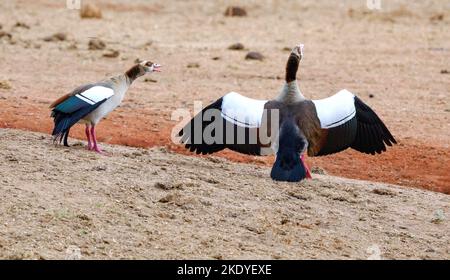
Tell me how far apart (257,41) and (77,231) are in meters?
13.2

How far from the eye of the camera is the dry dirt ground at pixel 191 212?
739 cm

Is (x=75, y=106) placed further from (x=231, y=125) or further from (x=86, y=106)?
(x=231, y=125)

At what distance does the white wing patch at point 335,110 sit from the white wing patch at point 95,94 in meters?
1.86

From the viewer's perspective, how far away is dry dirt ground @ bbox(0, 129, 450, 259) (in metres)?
7.39

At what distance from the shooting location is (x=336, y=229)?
8.15 m

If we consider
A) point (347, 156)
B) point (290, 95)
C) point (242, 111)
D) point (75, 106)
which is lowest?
point (347, 156)

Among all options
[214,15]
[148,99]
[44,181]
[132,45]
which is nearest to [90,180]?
[44,181]

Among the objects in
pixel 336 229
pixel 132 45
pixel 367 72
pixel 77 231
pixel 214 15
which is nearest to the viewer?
pixel 77 231

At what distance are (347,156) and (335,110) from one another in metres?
1.94

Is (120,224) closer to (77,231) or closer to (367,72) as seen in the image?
(77,231)

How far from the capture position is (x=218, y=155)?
35.3 ft

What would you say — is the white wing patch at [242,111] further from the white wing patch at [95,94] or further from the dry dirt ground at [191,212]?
the white wing patch at [95,94]

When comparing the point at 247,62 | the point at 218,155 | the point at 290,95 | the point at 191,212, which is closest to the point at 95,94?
the point at 218,155

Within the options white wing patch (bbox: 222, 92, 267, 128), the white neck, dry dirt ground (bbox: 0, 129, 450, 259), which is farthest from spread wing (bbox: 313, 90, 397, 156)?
white wing patch (bbox: 222, 92, 267, 128)
